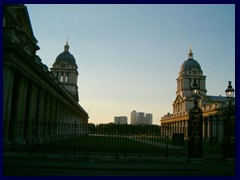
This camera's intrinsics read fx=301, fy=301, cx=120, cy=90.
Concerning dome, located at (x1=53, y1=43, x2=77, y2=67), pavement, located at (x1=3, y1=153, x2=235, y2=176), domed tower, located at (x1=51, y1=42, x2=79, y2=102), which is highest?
dome, located at (x1=53, y1=43, x2=77, y2=67)

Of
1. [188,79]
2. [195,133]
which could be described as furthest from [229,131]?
[188,79]

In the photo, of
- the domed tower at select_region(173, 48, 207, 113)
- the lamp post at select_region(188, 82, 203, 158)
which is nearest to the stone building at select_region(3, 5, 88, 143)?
the lamp post at select_region(188, 82, 203, 158)

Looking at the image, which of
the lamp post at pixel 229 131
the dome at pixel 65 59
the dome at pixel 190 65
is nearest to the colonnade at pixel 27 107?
the lamp post at pixel 229 131

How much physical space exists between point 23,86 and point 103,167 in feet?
52.1

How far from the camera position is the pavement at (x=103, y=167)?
1455cm

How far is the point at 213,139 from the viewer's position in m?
30.7

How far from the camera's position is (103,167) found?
1634cm

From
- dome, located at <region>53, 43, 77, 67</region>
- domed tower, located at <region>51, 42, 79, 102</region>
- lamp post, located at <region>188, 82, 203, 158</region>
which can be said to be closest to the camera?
lamp post, located at <region>188, 82, 203, 158</region>

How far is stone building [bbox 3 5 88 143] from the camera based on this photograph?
24375 mm

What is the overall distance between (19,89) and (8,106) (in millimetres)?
4166

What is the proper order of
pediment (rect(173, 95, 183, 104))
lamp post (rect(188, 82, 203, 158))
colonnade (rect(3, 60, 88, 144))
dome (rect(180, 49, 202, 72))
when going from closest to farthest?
lamp post (rect(188, 82, 203, 158))
colonnade (rect(3, 60, 88, 144))
pediment (rect(173, 95, 183, 104))
dome (rect(180, 49, 202, 72))

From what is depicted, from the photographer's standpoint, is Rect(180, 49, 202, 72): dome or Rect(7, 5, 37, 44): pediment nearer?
Rect(7, 5, 37, 44): pediment

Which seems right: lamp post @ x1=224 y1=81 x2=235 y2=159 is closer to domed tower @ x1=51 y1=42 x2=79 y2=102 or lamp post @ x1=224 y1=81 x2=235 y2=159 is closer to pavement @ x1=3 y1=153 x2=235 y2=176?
pavement @ x1=3 y1=153 x2=235 y2=176

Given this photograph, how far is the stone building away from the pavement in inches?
134
